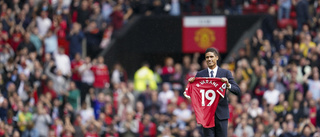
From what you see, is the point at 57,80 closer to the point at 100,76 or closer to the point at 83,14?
the point at 100,76

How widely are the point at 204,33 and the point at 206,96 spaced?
46.3 feet

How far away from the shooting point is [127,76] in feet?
93.1

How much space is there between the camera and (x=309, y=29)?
27.4m

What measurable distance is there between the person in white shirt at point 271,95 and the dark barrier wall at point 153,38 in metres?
4.72

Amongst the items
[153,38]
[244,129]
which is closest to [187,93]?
[244,129]

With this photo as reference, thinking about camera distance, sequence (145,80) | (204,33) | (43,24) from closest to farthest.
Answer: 1. (145,80)
2. (43,24)
3. (204,33)

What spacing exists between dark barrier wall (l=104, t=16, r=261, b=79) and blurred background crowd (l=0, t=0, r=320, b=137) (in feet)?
1.19

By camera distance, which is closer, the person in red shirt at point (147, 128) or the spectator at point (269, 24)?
the person in red shirt at point (147, 128)

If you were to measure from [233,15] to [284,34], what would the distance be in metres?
2.42

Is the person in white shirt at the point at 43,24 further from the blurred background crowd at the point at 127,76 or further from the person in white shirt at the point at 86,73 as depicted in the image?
the person in white shirt at the point at 86,73

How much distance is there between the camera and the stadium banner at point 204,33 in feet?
92.5

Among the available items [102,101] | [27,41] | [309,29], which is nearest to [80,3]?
[27,41]

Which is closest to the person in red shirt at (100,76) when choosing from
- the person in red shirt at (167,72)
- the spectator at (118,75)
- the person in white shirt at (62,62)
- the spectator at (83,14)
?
the spectator at (118,75)

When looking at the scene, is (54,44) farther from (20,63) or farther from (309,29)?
(309,29)
